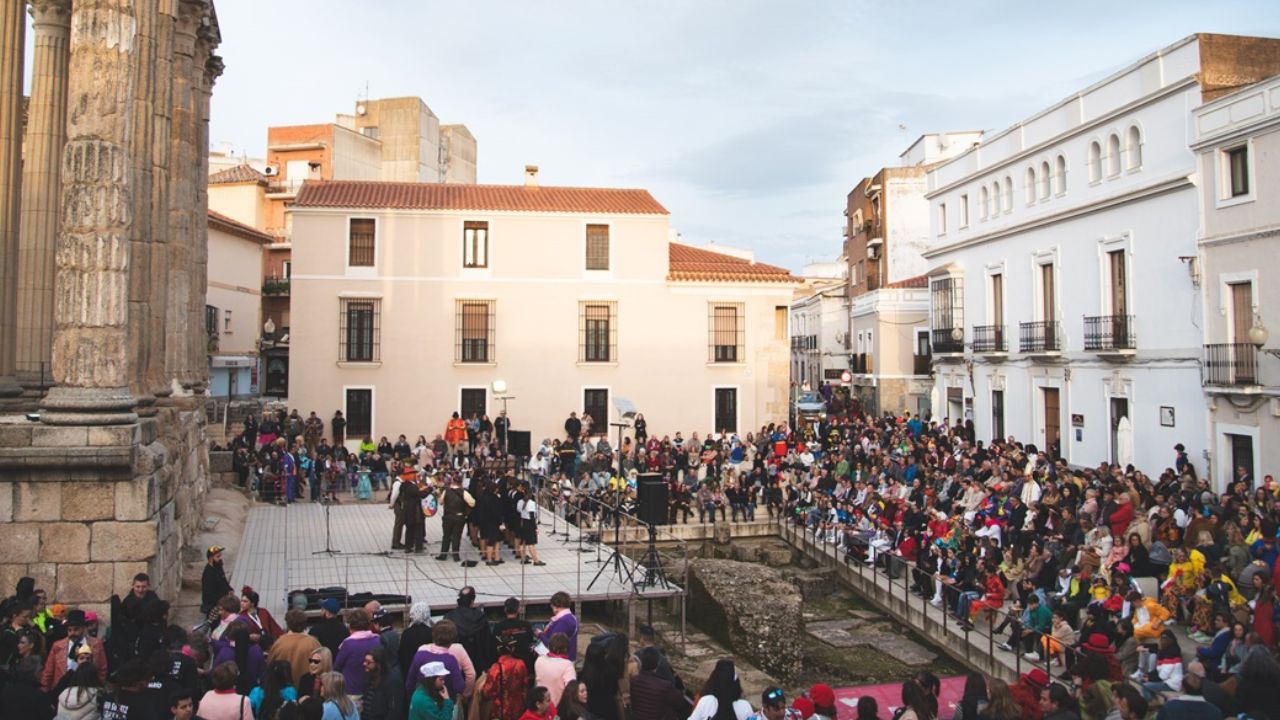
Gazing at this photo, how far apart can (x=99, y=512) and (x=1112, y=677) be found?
34.8 feet

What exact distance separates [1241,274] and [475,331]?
20.1 metres

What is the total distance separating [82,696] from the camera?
21.6 feet

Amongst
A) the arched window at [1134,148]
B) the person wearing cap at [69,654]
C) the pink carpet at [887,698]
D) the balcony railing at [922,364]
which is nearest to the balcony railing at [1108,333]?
the arched window at [1134,148]

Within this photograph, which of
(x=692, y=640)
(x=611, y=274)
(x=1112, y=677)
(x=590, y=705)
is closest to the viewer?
(x=590, y=705)

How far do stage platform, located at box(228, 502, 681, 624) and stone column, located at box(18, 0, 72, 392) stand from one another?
181 inches

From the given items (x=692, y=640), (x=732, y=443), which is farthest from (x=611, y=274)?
(x=692, y=640)

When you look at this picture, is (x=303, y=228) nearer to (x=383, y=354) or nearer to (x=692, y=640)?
(x=383, y=354)

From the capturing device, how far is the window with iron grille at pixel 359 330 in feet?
92.9

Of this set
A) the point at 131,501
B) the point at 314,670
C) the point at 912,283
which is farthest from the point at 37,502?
the point at 912,283

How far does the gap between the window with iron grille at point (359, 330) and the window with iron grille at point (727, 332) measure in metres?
10.4

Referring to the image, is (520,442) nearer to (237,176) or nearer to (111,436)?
(111,436)

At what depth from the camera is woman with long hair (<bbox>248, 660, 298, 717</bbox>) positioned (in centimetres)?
663

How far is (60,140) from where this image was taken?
597 inches

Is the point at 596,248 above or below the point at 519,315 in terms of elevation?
above
